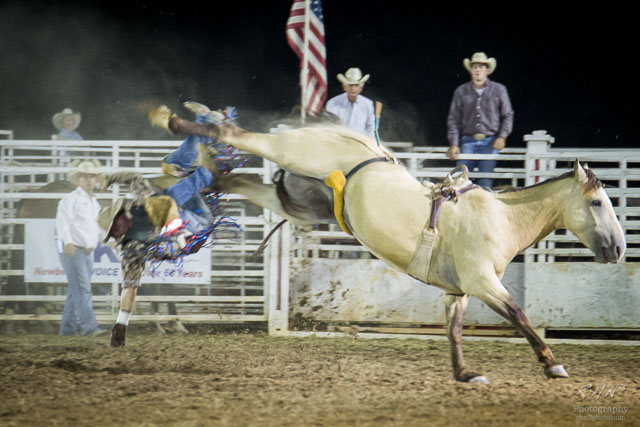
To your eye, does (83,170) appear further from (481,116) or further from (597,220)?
(597,220)

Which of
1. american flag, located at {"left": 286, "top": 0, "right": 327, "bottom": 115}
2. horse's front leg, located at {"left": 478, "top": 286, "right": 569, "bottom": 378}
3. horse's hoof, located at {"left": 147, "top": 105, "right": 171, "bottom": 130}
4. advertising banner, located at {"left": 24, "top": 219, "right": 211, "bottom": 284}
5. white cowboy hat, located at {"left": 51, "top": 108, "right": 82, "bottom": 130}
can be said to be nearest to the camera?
horse's front leg, located at {"left": 478, "top": 286, "right": 569, "bottom": 378}

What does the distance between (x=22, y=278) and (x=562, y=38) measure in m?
8.50

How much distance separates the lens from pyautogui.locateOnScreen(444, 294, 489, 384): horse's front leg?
428 cm

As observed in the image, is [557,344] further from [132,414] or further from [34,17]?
[34,17]

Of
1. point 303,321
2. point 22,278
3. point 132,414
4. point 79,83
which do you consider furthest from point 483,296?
point 79,83

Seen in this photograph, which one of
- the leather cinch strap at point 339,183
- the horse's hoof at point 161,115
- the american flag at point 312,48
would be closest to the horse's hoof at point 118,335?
the horse's hoof at point 161,115

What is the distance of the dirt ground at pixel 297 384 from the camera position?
11.2 feet

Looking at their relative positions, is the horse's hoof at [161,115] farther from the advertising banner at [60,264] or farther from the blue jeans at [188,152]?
the advertising banner at [60,264]

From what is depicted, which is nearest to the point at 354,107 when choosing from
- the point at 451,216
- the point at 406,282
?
the point at 406,282

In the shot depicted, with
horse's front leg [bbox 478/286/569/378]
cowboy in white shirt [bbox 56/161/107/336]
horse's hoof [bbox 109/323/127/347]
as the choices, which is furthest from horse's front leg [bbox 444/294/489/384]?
cowboy in white shirt [bbox 56/161/107/336]

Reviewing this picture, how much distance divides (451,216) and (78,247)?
12.3ft

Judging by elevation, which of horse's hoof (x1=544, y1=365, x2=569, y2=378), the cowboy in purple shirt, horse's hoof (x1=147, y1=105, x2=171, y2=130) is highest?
the cowboy in purple shirt

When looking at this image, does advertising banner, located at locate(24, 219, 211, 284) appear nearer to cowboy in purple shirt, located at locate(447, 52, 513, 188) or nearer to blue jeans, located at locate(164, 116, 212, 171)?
blue jeans, located at locate(164, 116, 212, 171)

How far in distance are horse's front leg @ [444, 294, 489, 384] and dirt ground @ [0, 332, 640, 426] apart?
0.09m
